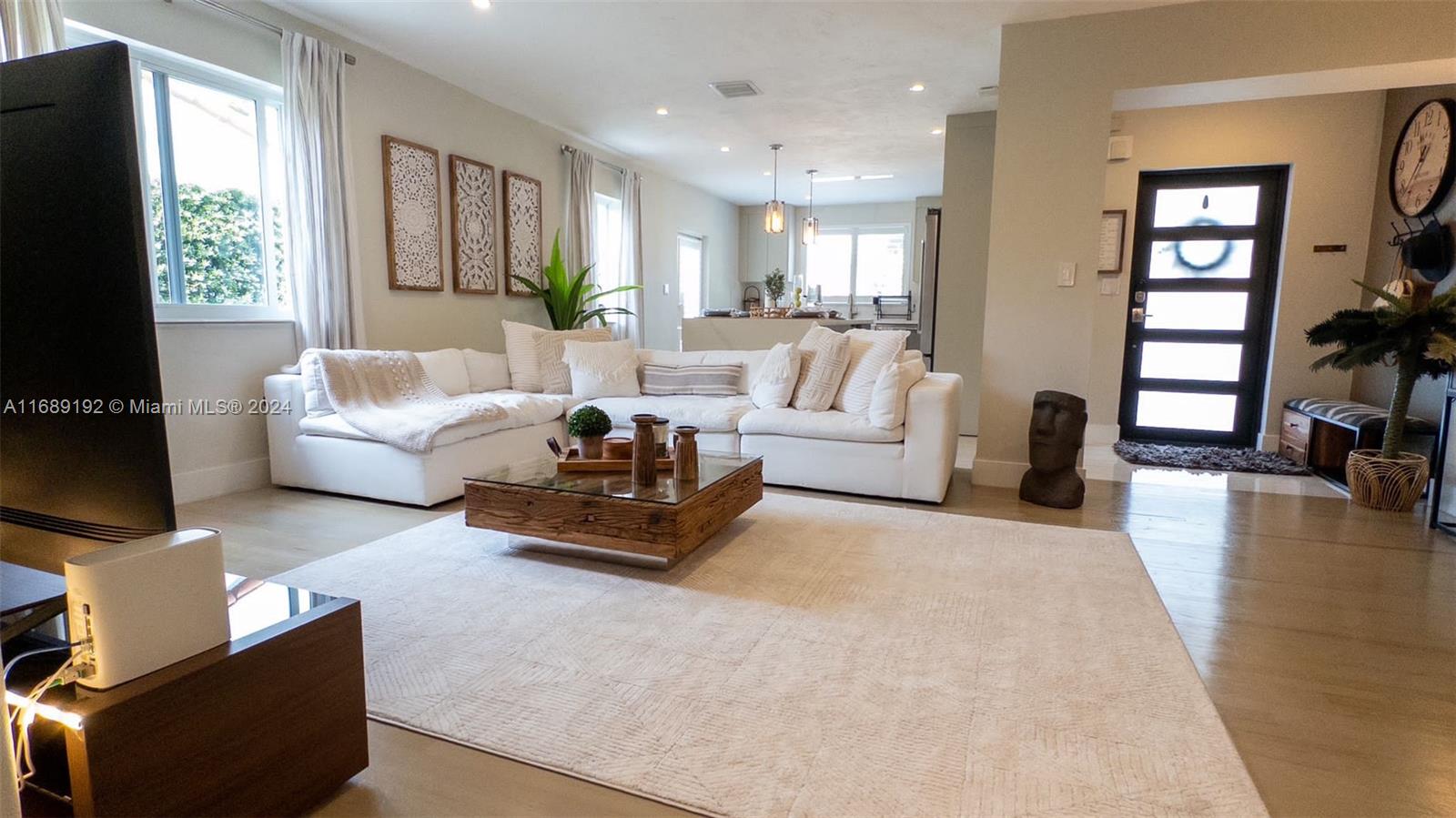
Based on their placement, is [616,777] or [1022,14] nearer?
[616,777]

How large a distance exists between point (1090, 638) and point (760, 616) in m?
0.96

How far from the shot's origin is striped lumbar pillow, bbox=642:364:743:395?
446 cm

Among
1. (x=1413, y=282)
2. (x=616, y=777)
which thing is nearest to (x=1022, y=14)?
(x=1413, y=282)

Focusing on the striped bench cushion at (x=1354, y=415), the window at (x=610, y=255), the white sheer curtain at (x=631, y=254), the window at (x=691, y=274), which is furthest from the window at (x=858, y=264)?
the striped bench cushion at (x=1354, y=415)

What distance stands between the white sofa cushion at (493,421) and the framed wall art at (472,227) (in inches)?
49.1

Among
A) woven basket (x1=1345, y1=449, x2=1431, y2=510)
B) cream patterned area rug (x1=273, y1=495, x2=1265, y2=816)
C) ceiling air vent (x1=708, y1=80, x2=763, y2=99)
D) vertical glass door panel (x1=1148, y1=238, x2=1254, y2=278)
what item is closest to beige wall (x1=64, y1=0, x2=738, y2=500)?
cream patterned area rug (x1=273, y1=495, x2=1265, y2=816)

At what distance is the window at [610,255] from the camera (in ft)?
22.7

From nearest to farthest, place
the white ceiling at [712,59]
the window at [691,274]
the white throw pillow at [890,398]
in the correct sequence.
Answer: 1. the white throw pillow at [890,398]
2. the white ceiling at [712,59]
3. the window at [691,274]

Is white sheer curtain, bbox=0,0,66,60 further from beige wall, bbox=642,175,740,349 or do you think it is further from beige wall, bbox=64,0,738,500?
beige wall, bbox=642,175,740,349

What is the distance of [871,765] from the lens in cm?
139

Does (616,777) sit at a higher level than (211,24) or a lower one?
lower

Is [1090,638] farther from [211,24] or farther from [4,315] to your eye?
[211,24]

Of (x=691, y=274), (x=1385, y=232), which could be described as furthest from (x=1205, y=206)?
(x=691, y=274)

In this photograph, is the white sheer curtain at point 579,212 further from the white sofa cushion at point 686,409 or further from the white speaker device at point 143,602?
the white speaker device at point 143,602
